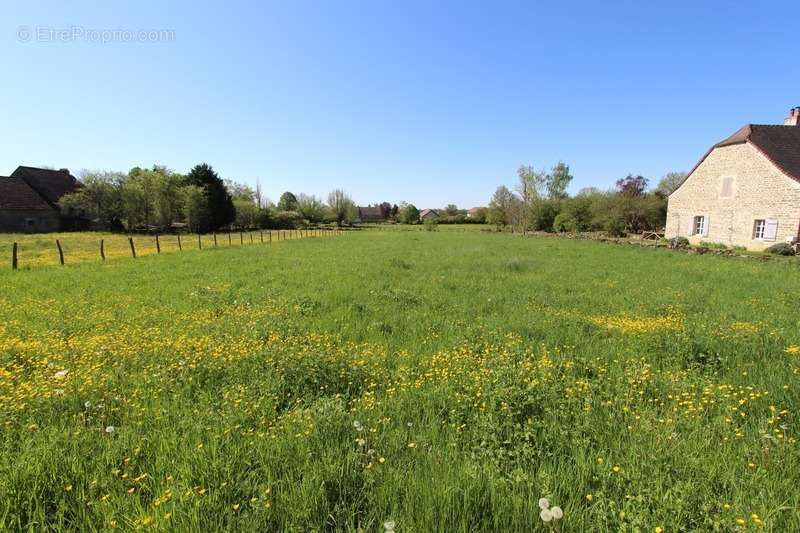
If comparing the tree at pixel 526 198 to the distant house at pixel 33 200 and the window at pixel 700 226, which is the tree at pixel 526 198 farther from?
the distant house at pixel 33 200

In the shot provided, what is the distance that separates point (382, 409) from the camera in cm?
375

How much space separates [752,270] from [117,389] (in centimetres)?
2025

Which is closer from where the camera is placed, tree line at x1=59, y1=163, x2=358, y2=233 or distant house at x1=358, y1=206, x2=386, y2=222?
tree line at x1=59, y1=163, x2=358, y2=233

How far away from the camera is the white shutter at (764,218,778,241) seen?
23.5m

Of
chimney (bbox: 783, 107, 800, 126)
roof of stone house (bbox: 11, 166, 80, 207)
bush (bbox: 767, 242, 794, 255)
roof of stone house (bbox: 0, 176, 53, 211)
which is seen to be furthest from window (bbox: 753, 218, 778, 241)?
roof of stone house (bbox: 11, 166, 80, 207)

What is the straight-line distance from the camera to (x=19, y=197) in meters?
42.1

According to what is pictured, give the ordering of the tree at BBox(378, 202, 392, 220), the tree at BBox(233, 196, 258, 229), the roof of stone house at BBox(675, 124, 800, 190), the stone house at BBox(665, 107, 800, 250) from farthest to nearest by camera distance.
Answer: the tree at BBox(378, 202, 392, 220) → the tree at BBox(233, 196, 258, 229) → the roof of stone house at BBox(675, 124, 800, 190) → the stone house at BBox(665, 107, 800, 250)

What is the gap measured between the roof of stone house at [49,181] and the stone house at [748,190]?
71007 millimetres

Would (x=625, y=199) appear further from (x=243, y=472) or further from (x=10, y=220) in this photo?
(x=10, y=220)

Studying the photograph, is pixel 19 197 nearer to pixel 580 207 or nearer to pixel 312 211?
pixel 312 211

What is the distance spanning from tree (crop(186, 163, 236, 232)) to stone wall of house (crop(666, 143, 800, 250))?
54.6m

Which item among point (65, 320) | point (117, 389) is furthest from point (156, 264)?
point (117, 389)

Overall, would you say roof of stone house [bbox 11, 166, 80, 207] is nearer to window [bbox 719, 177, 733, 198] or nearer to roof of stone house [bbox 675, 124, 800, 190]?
window [bbox 719, 177, 733, 198]

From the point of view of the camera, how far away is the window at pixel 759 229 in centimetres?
2447
